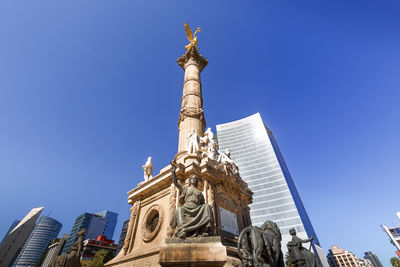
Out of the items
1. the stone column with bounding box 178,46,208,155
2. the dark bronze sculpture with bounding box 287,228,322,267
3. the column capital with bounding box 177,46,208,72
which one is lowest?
the dark bronze sculpture with bounding box 287,228,322,267

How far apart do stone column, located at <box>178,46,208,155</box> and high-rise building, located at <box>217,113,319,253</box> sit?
4848cm

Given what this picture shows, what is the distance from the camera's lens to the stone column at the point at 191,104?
1502cm

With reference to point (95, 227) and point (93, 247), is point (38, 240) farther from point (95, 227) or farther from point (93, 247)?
point (93, 247)

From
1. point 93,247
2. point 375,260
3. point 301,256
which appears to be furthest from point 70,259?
point 375,260

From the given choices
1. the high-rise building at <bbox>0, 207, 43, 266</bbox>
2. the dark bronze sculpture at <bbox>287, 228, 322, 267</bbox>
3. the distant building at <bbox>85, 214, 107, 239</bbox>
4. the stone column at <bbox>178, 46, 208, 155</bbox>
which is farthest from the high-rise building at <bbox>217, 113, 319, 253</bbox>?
the distant building at <bbox>85, 214, 107, 239</bbox>

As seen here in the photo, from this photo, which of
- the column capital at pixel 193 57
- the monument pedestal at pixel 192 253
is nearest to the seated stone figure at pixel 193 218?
the monument pedestal at pixel 192 253

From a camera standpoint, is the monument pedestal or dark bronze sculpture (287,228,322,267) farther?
dark bronze sculpture (287,228,322,267)

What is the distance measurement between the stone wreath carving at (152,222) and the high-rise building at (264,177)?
1984 inches

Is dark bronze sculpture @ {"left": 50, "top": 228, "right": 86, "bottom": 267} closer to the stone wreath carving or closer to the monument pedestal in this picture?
the stone wreath carving

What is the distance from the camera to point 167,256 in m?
4.30

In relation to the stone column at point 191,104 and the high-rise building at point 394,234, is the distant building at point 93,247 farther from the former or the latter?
the high-rise building at point 394,234

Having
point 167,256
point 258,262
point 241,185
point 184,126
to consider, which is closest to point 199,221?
point 167,256

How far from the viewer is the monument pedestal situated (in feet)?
14.0

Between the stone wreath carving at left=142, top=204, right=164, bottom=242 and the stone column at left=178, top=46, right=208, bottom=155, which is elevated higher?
the stone column at left=178, top=46, right=208, bottom=155
